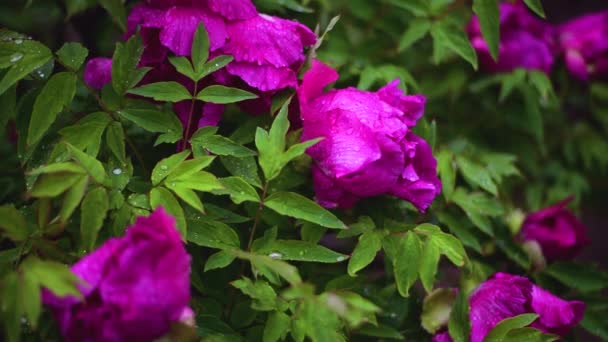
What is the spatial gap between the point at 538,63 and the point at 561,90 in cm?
13

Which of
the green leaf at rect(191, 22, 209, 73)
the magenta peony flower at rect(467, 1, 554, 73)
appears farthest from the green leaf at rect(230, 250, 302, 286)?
the magenta peony flower at rect(467, 1, 554, 73)

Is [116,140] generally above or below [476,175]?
above

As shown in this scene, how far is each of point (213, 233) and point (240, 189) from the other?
5cm

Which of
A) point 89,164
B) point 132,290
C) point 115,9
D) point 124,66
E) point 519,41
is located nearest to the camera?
point 132,290

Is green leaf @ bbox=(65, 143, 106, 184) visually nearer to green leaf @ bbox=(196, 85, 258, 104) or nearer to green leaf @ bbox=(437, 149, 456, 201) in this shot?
green leaf @ bbox=(196, 85, 258, 104)


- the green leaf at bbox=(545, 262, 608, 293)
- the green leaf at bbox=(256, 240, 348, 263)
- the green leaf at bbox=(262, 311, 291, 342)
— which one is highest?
the green leaf at bbox=(256, 240, 348, 263)

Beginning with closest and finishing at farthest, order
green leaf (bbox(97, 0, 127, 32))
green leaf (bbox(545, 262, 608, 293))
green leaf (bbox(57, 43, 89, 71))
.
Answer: green leaf (bbox(57, 43, 89, 71)), green leaf (bbox(97, 0, 127, 32)), green leaf (bbox(545, 262, 608, 293))


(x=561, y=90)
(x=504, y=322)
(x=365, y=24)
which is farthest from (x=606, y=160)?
(x=504, y=322)

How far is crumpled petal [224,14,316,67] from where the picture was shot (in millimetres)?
717

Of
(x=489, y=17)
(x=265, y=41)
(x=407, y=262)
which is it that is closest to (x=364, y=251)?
(x=407, y=262)

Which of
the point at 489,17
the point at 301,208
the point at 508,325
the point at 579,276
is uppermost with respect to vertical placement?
the point at 489,17

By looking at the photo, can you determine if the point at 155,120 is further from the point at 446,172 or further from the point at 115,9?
the point at 446,172

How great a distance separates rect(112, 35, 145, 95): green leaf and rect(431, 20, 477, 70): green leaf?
463mm

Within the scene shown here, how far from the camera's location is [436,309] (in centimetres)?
81
